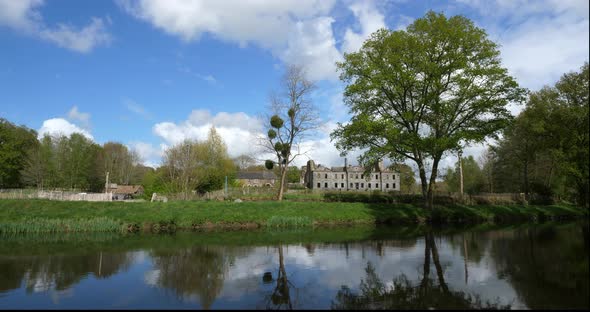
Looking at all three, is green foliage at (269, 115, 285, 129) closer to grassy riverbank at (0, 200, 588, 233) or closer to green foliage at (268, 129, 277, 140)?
green foliage at (268, 129, 277, 140)

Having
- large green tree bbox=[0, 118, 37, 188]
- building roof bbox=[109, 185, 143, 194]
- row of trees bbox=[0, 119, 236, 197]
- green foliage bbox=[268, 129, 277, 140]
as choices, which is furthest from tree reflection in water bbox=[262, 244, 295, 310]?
building roof bbox=[109, 185, 143, 194]

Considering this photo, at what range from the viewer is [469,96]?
28.7 metres

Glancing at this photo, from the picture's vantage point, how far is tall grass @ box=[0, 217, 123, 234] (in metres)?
24.5

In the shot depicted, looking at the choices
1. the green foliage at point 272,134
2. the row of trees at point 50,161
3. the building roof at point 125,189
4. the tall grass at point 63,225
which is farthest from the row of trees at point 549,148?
the row of trees at point 50,161

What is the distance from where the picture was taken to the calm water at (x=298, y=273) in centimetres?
895

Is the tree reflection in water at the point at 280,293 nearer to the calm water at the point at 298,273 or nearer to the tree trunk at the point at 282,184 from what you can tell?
the calm water at the point at 298,273

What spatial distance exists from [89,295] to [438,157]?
1043 inches

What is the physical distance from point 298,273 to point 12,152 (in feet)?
218

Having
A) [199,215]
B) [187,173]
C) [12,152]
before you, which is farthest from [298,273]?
[12,152]

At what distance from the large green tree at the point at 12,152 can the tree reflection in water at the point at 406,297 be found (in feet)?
223

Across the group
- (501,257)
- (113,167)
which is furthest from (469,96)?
(113,167)

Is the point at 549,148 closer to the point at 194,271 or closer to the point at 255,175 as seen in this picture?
the point at 194,271

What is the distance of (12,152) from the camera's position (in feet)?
198

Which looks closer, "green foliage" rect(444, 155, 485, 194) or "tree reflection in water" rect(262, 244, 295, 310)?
"tree reflection in water" rect(262, 244, 295, 310)
